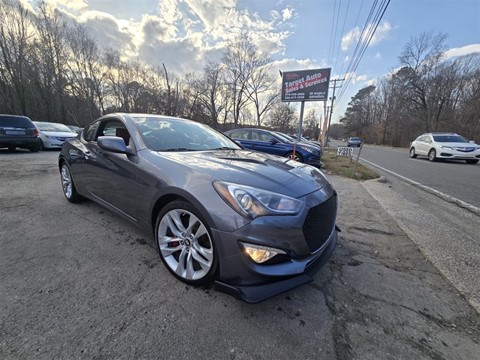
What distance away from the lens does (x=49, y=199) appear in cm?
412

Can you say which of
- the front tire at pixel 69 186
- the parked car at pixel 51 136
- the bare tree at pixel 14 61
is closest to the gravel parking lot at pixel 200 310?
the front tire at pixel 69 186

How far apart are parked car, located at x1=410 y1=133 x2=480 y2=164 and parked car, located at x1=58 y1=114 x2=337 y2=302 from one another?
45.4ft

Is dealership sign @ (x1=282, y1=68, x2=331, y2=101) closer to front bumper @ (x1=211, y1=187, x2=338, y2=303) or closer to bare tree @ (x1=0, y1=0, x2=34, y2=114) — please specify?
front bumper @ (x1=211, y1=187, x2=338, y2=303)

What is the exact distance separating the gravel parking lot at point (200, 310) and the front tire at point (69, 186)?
1054mm

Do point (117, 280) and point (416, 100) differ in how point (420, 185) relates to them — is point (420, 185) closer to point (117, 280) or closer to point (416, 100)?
point (117, 280)

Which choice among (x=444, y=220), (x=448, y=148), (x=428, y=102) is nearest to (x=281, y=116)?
(x=428, y=102)

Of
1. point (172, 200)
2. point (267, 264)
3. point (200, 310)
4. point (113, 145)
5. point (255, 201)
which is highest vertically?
point (113, 145)

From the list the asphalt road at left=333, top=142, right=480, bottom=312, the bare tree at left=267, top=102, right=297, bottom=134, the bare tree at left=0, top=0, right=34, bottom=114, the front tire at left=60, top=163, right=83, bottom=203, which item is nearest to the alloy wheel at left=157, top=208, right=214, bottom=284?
the asphalt road at left=333, top=142, right=480, bottom=312

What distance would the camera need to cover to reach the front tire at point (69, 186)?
378 centimetres

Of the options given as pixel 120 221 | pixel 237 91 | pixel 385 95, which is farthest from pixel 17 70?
pixel 385 95

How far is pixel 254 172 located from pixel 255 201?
402mm

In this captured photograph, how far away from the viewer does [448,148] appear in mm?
11914

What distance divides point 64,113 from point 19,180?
34439 mm

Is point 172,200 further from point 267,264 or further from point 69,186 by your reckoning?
point 69,186
